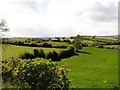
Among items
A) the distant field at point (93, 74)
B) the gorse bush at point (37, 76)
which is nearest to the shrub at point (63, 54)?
the distant field at point (93, 74)

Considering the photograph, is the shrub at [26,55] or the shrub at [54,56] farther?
the shrub at [54,56]

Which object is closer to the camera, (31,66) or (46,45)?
(31,66)

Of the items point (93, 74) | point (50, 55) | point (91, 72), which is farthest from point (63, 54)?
point (93, 74)

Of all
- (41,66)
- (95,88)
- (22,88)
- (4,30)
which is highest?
(4,30)

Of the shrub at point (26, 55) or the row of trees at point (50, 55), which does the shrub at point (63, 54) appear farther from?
the shrub at point (26, 55)

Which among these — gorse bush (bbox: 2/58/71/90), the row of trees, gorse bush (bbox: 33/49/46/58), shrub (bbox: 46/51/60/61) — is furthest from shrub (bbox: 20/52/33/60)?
gorse bush (bbox: 2/58/71/90)

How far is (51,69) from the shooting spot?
17125 millimetres

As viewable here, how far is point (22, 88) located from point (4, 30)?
41.3 ft

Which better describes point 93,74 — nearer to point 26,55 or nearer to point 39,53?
point 26,55

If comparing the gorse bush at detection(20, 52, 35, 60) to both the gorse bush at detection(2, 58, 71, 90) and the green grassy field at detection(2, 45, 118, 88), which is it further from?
the gorse bush at detection(2, 58, 71, 90)

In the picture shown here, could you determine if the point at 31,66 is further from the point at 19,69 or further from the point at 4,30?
the point at 4,30

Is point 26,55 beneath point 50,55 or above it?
above

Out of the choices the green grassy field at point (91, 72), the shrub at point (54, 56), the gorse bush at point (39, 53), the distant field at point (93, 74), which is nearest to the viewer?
the distant field at point (93, 74)

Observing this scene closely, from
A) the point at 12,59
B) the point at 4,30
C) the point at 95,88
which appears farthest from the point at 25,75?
the point at 95,88
